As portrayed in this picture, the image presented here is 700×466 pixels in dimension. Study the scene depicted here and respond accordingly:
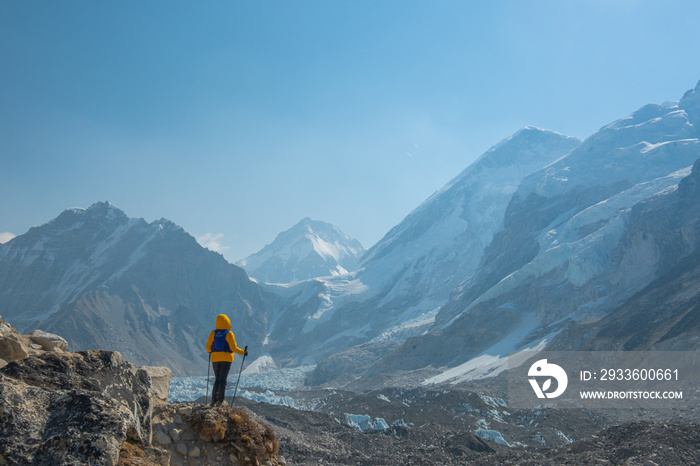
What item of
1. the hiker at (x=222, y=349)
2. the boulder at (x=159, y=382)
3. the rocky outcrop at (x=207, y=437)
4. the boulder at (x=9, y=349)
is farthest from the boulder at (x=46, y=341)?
the hiker at (x=222, y=349)

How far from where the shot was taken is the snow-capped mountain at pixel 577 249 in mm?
95500

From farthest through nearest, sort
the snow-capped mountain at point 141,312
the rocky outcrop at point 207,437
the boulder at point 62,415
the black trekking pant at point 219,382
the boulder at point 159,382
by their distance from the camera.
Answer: the snow-capped mountain at point 141,312, the boulder at point 159,382, the black trekking pant at point 219,382, the rocky outcrop at point 207,437, the boulder at point 62,415

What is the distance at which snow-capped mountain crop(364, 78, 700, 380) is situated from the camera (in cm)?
9550

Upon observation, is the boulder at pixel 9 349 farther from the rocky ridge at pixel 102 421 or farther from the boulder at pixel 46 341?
the boulder at pixel 46 341

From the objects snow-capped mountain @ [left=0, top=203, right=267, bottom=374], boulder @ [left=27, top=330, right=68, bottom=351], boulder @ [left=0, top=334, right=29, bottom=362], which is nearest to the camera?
boulder @ [left=0, top=334, right=29, bottom=362]

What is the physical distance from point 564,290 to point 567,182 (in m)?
65.0

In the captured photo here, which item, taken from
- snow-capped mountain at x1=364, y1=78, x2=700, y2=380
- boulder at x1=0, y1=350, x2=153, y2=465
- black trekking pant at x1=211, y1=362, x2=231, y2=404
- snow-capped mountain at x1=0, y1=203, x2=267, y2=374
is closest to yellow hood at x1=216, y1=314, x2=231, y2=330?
black trekking pant at x1=211, y1=362, x2=231, y2=404

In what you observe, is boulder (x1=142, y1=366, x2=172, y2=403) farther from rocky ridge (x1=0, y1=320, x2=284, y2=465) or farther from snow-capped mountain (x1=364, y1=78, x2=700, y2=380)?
snow-capped mountain (x1=364, y1=78, x2=700, y2=380)

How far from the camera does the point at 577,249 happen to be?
107562 mm

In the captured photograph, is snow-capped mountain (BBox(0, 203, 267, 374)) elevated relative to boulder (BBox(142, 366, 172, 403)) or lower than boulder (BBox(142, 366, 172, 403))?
elevated

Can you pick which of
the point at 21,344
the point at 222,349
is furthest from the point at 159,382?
the point at 21,344

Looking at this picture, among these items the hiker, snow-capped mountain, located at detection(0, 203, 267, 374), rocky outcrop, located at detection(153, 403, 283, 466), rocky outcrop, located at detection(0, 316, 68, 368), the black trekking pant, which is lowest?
rocky outcrop, located at detection(153, 403, 283, 466)

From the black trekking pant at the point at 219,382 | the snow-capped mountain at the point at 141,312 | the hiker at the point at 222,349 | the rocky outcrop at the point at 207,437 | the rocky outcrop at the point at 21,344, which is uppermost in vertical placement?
the snow-capped mountain at the point at 141,312

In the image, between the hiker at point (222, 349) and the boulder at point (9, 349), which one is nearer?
the boulder at point (9, 349)
